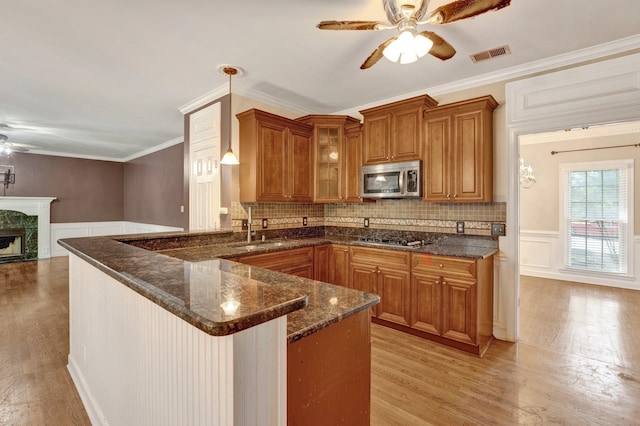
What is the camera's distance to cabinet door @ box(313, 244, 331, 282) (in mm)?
3672

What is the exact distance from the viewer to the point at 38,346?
2.94 m

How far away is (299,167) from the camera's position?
393 centimetres

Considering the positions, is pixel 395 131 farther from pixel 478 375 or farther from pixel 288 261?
pixel 478 375

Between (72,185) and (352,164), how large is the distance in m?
7.83

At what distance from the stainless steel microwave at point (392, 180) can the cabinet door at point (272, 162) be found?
990 millimetres

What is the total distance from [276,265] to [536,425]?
238 cm

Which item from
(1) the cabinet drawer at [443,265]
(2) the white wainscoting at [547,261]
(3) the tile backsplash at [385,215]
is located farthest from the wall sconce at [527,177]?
(1) the cabinet drawer at [443,265]

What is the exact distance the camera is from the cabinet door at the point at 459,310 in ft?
9.10

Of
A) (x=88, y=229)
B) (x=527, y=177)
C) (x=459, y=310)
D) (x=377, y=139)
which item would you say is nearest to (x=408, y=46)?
(x=377, y=139)

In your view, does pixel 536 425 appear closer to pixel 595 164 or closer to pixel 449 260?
pixel 449 260

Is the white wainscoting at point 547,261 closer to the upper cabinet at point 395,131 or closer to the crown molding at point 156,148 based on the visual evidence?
the upper cabinet at point 395,131

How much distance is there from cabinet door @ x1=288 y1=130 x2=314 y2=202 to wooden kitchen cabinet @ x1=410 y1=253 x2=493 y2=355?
1.61m

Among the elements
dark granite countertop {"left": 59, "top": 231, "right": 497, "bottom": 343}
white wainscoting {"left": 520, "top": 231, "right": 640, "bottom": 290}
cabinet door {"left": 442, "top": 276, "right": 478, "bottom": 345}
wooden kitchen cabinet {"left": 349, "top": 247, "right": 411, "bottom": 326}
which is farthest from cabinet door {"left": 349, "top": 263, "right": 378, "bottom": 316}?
white wainscoting {"left": 520, "top": 231, "right": 640, "bottom": 290}

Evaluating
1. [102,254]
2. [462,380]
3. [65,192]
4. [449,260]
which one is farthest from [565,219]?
[65,192]
